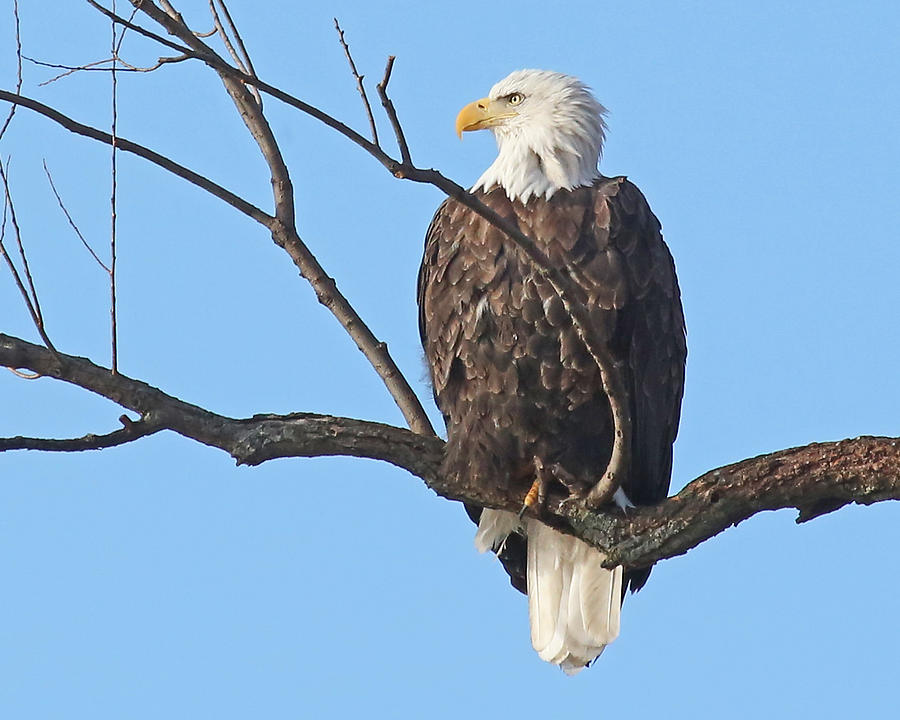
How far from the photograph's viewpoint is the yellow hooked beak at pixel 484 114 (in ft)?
15.6

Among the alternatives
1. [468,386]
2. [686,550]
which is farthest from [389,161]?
[468,386]

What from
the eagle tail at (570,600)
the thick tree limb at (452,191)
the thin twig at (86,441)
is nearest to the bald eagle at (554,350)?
the eagle tail at (570,600)

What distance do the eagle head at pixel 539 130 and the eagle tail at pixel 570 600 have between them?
1159 mm

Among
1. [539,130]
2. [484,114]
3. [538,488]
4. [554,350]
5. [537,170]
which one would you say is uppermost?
[484,114]

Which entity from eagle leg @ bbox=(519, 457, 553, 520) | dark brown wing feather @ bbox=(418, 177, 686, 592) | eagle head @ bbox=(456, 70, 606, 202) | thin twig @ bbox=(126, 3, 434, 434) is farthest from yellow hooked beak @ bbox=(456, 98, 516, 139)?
eagle leg @ bbox=(519, 457, 553, 520)

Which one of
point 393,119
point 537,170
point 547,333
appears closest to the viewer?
point 393,119

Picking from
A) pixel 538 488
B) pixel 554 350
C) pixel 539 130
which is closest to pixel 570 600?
pixel 538 488

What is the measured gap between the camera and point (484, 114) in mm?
Answer: 4781

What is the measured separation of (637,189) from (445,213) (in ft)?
2.06

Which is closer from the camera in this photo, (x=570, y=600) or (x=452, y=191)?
(x=452, y=191)

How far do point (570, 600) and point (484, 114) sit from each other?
5.69 feet

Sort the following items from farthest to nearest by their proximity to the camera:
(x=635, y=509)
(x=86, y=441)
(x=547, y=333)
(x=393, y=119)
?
(x=547, y=333) < (x=635, y=509) < (x=86, y=441) < (x=393, y=119)

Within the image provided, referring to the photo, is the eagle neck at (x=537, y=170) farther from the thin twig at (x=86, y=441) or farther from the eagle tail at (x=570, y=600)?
the thin twig at (x=86, y=441)

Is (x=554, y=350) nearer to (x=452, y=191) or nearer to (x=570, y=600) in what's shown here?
(x=570, y=600)
